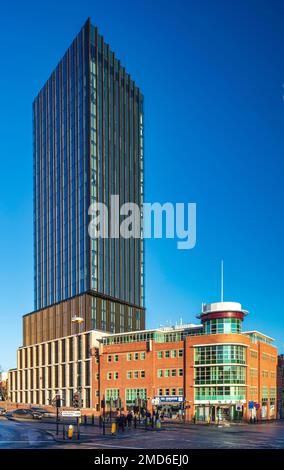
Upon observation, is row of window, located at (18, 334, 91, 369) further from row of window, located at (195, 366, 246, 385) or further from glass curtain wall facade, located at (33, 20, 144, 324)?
row of window, located at (195, 366, 246, 385)

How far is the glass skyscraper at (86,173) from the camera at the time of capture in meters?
148

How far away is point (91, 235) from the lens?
14350cm

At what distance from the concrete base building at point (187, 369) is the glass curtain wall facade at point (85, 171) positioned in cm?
2289

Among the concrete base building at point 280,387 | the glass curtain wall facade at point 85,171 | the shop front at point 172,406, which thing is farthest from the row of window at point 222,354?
the glass curtain wall facade at point 85,171

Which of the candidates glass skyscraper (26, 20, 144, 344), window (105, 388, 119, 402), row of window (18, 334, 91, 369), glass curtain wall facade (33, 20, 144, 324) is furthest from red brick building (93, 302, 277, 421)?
glass curtain wall facade (33, 20, 144, 324)

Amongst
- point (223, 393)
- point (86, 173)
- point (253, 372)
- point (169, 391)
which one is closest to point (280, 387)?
point (253, 372)

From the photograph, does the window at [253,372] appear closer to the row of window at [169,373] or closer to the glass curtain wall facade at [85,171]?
the row of window at [169,373]

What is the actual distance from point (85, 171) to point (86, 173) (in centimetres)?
83

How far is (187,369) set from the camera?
10269 cm

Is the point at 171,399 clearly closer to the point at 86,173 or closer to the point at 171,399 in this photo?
the point at 171,399

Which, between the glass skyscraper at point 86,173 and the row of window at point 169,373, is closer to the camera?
the row of window at point 169,373

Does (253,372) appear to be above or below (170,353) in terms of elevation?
below

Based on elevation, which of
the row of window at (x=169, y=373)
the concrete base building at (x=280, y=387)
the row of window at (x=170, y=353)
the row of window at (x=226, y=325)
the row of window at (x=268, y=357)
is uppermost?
the row of window at (x=226, y=325)

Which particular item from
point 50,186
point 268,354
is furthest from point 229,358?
point 50,186
